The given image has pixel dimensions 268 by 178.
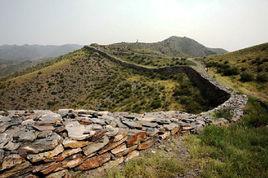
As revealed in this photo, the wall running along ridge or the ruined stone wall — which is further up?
the wall running along ridge

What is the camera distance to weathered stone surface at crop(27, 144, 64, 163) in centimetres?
724

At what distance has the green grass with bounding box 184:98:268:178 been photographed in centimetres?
862

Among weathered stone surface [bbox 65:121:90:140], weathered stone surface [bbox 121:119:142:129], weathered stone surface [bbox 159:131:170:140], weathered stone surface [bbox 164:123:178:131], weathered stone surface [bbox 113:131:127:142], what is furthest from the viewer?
weathered stone surface [bbox 164:123:178:131]

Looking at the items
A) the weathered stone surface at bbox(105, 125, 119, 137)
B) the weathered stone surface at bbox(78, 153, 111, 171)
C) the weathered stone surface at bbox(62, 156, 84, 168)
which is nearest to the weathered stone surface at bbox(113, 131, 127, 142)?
the weathered stone surface at bbox(105, 125, 119, 137)

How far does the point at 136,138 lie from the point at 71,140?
2.60m

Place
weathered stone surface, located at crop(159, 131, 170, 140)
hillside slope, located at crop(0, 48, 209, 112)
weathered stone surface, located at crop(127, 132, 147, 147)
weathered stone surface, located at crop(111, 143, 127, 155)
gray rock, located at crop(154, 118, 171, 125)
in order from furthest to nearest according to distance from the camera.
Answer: hillside slope, located at crop(0, 48, 209, 112) → gray rock, located at crop(154, 118, 171, 125) → weathered stone surface, located at crop(159, 131, 170, 140) → weathered stone surface, located at crop(127, 132, 147, 147) → weathered stone surface, located at crop(111, 143, 127, 155)

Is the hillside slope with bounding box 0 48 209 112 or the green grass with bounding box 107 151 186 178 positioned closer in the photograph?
the green grass with bounding box 107 151 186 178

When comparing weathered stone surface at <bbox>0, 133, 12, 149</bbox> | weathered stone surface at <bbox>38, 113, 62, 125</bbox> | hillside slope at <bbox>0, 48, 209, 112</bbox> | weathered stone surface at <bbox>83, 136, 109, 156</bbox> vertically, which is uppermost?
weathered stone surface at <bbox>38, 113, 62, 125</bbox>

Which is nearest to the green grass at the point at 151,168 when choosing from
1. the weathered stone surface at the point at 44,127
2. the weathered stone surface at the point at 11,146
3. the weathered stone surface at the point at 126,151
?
the weathered stone surface at the point at 126,151

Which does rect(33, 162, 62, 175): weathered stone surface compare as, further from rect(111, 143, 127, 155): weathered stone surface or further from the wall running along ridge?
rect(111, 143, 127, 155): weathered stone surface

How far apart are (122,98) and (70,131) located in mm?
25858

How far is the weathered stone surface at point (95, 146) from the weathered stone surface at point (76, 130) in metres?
0.34

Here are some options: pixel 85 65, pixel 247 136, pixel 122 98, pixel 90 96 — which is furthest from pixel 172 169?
pixel 85 65

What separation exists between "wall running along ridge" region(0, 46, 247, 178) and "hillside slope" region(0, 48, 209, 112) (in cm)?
1261
